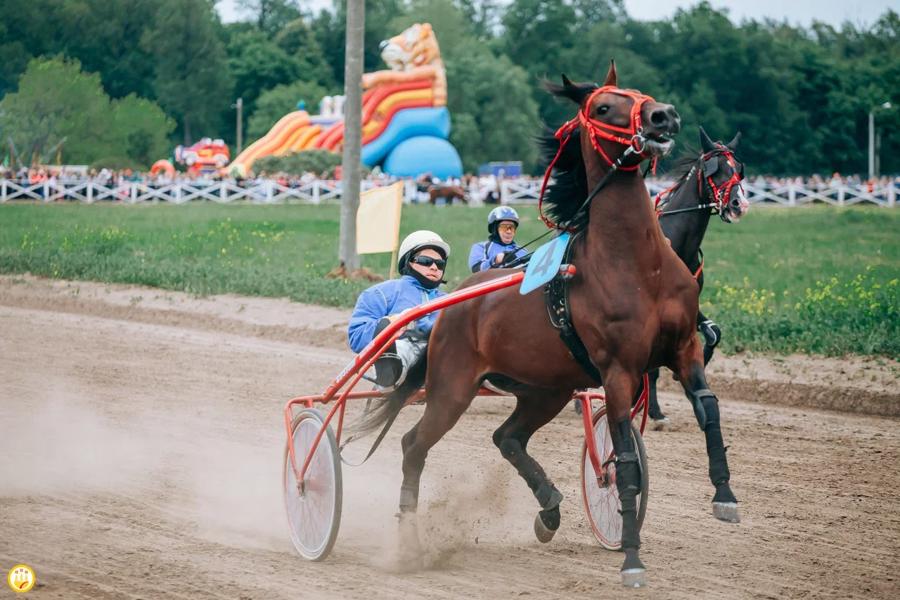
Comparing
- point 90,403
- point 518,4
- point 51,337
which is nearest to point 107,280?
point 51,337

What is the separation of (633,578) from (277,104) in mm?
71805

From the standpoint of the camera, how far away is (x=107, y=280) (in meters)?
20.0

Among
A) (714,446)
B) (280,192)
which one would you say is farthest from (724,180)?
(280,192)

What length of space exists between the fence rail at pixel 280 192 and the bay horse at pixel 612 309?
3088cm

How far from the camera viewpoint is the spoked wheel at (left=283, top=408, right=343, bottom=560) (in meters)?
6.58

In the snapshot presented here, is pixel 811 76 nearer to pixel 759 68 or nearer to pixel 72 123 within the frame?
pixel 759 68

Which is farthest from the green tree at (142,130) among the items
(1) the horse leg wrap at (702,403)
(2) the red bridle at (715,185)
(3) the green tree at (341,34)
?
(1) the horse leg wrap at (702,403)

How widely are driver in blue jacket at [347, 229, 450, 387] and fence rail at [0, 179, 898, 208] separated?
3013 centimetres

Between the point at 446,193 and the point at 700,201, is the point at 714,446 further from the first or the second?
the point at 446,193

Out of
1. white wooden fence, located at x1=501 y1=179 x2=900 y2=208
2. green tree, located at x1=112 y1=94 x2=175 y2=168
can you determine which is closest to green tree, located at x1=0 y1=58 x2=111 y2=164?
green tree, located at x1=112 y1=94 x2=175 y2=168

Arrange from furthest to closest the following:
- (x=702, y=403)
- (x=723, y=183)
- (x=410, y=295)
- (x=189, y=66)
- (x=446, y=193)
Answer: (x=189, y=66), (x=446, y=193), (x=723, y=183), (x=410, y=295), (x=702, y=403)

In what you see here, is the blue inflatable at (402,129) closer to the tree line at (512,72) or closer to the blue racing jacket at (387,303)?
the tree line at (512,72)

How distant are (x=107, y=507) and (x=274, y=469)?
1608mm

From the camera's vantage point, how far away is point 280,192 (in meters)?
41.5
